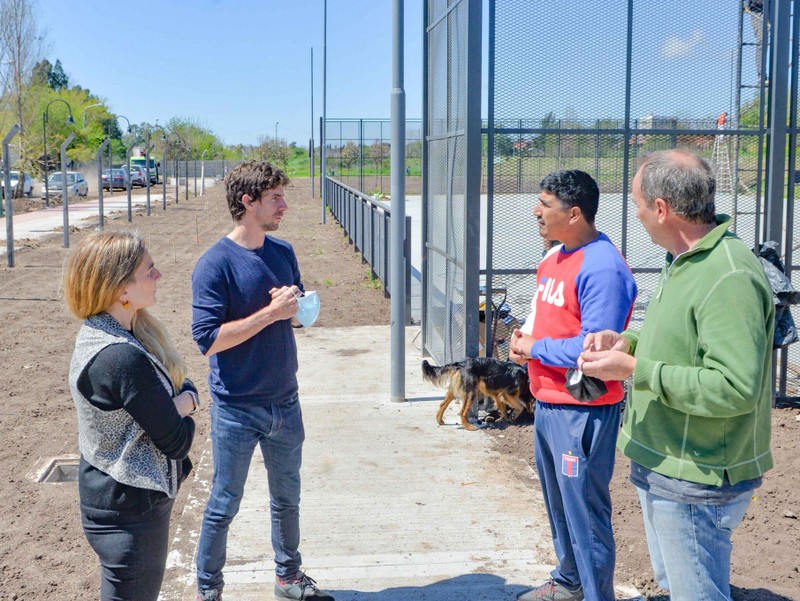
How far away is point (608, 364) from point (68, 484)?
13.9ft

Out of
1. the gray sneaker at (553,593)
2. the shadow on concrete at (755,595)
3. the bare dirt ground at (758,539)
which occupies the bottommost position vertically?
the shadow on concrete at (755,595)

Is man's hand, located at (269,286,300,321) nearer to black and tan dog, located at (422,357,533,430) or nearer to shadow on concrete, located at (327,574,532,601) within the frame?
shadow on concrete, located at (327,574,532,601)

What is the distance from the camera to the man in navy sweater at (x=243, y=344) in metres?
3.64

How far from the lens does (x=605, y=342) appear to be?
9.50ft

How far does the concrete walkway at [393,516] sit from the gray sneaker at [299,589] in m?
0.12

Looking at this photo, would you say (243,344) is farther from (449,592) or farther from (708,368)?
(708,368)

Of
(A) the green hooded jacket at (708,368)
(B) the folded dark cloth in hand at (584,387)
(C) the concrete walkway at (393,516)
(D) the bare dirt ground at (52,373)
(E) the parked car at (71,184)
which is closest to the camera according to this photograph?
(A) the green hooded jacket at (708,368)

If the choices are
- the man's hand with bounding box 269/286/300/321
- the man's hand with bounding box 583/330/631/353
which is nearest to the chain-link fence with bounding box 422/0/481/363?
the man's hand with bounding box 269/286/300/321

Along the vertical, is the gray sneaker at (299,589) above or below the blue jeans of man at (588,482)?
below

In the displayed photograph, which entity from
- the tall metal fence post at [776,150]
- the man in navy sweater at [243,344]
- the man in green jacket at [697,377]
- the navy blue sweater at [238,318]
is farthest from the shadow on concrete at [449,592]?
the tall metal fence post at [776,150]

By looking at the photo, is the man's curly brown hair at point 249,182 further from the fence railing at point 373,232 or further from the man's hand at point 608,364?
the fence railing at point 373,232

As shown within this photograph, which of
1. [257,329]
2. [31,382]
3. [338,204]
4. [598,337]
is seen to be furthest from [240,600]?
[338,204]

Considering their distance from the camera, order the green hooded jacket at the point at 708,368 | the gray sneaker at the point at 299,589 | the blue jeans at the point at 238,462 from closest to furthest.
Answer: the green hooded jacket at the point at 708,368
the blue jeans at the point at 238,462
the gray sneaker at the point at 299,589

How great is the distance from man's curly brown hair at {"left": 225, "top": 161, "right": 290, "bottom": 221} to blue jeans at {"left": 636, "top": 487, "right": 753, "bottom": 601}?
6.71 ft
